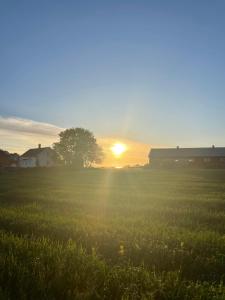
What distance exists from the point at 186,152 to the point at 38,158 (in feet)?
155

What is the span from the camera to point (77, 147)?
124688 mm

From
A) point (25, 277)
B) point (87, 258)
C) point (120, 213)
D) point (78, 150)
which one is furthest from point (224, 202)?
point (78, 150)

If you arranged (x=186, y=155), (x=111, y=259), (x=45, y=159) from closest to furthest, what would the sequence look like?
1. (x=111, y=259)
2. (x=45, y=159)
3. (x=186, y=155)

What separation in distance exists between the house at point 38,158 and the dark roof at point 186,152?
3406 centimetres

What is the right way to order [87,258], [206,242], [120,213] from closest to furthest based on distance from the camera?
1. [87,258]
2. [206,242]
3. [120,213]

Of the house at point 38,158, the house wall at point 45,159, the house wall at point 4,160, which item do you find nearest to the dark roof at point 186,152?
the house wall at point 45,159

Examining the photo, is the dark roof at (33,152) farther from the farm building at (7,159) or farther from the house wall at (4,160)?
the house wall at (4,160)

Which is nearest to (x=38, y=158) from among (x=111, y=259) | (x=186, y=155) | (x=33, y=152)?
(x=33, y=152)

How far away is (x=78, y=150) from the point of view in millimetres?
124438

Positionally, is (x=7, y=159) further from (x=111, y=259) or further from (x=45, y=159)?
(x=111, y=259)

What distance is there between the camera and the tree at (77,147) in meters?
125

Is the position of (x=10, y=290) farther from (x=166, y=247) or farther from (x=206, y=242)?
(x=206, y=242)

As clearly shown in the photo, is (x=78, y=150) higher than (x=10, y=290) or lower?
higher

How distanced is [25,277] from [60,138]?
402ft
